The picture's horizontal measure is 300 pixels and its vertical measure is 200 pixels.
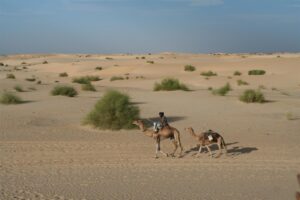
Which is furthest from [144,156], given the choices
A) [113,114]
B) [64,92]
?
[64,92]

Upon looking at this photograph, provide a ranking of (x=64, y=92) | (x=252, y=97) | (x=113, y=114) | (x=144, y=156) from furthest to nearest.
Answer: (x=64, y=92)
(x=252, y=97)
(x=113, y=114)
(x=144, y=156)

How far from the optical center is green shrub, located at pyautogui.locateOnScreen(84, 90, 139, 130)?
58.2ft

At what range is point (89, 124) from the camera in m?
18.1

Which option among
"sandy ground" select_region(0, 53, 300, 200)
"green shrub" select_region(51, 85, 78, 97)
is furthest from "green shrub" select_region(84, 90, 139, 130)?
"green shrub" select_region(51, 85, 78, 97)

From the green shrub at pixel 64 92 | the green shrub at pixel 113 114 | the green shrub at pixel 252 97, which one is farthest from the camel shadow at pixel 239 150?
the green shrub at pixel 64 92

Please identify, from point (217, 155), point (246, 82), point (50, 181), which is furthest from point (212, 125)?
point (246, 82)

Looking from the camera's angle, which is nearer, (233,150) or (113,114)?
(233,150)

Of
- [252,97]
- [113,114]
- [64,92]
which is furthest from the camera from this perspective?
[64,92]

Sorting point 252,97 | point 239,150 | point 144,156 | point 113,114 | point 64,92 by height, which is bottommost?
point 64,92

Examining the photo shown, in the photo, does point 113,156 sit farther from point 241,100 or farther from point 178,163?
point 241,100

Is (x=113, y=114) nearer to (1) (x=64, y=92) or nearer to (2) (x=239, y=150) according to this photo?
(2) (x=239, y=150)

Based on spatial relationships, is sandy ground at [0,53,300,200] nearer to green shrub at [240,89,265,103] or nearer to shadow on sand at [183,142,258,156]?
shadow on sand at [183,142,258,156]

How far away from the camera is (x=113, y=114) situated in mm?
18078

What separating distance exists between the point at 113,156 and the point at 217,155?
2589 mm
